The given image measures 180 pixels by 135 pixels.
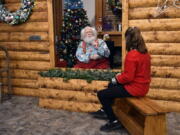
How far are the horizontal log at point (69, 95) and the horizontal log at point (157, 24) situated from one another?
1634 mm

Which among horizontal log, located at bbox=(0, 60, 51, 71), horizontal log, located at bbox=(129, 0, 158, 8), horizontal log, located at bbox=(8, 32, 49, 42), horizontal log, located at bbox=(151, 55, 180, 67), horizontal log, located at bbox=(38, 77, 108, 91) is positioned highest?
horizontal log, located at bbox=(129, 0, 158, 8)

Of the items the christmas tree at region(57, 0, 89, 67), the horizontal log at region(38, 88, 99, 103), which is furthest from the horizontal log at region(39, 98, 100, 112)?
the christmas tree at region(57, 0, 89, 67)

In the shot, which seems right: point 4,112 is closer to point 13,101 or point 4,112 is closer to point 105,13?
point 13,101

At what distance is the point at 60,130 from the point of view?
163 inches

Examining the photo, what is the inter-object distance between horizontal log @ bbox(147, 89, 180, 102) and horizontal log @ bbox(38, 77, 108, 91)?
0.98 m

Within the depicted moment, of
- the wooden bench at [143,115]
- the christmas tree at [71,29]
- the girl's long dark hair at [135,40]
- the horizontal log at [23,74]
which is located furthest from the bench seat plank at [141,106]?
the christmas tree at [71,29]

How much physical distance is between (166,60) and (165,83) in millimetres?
448

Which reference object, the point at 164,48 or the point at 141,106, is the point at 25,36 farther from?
the point at 141,106

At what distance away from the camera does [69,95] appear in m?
5.05

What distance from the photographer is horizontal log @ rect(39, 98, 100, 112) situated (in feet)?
16.1

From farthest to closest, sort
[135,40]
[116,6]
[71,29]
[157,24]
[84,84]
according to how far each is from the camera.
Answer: [116,6], [71,29], [84,84], [157,24], [135,40]

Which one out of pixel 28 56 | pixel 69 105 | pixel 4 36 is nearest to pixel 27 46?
pixel 28 56

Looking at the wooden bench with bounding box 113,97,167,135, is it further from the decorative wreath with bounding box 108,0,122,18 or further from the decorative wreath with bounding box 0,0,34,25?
the decorative wreath with bounding box 108,0,122,18

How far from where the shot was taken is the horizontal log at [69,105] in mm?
4922
